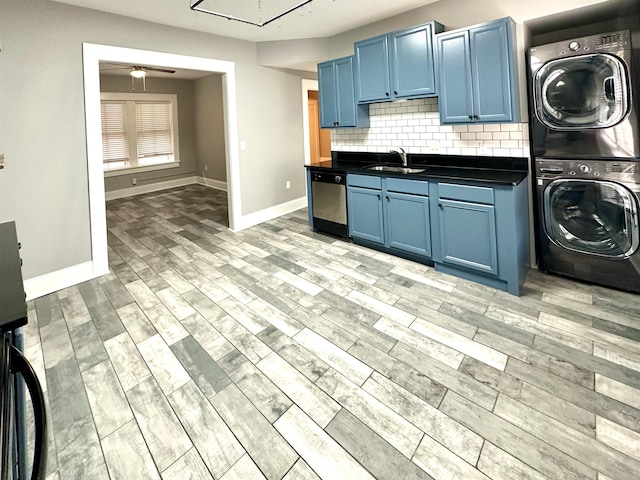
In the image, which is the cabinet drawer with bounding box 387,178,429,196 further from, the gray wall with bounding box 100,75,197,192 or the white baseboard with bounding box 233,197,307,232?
the gray wall with bounding box 100,75,197,192

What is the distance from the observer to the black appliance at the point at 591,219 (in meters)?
2.63

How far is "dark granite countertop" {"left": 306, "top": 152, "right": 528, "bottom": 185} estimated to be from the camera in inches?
118

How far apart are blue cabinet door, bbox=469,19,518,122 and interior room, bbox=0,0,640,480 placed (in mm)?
23

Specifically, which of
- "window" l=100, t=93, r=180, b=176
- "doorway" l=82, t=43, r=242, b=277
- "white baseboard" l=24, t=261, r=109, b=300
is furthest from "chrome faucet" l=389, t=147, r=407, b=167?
"window" l=100, t=93, r=180, b=176

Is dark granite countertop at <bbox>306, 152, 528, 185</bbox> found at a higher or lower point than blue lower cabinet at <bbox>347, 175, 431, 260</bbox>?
higher

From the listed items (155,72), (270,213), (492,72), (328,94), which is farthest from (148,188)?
(492,72)

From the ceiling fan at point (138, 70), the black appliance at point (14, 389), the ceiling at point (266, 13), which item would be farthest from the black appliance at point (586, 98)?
the ceiling fan at point (138, 70)

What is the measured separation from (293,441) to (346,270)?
6.79 feet

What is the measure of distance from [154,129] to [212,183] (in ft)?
5.98

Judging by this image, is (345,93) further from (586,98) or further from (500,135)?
(586,98)

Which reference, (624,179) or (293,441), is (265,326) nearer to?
(293,441)

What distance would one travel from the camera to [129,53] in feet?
12.1

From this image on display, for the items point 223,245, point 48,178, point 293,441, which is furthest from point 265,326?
point 48,178

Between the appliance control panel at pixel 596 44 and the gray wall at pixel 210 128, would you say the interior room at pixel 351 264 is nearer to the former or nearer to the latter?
the appliance control panel at pixel 596 44
